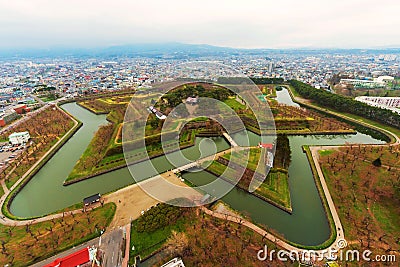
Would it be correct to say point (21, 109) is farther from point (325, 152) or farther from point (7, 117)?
point (325, 152)

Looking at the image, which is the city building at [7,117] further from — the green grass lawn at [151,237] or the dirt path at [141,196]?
the green grass lawn at [151,237]

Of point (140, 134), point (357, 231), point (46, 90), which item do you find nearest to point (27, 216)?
point (140, 134)

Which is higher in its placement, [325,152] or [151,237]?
[325,152]

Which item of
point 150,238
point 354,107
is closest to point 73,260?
point 150,238

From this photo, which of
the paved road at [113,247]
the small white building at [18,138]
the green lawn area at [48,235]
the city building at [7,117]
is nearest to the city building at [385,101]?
the paved road at [113,247]

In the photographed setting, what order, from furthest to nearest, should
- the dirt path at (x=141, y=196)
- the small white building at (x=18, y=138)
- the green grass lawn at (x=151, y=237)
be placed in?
the small white building at (x=18, y=138), the dirt path at (x=141, y=196), the green grass lawn at (x=151, y=237)

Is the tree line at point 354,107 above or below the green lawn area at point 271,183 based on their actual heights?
above

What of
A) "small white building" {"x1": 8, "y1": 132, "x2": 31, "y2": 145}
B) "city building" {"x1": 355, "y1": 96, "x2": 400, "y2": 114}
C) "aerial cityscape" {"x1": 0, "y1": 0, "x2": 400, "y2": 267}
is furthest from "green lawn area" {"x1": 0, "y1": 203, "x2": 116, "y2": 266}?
"city building" {"x1": 355, "y1": 96, "x2": 400, "y2": 114}
